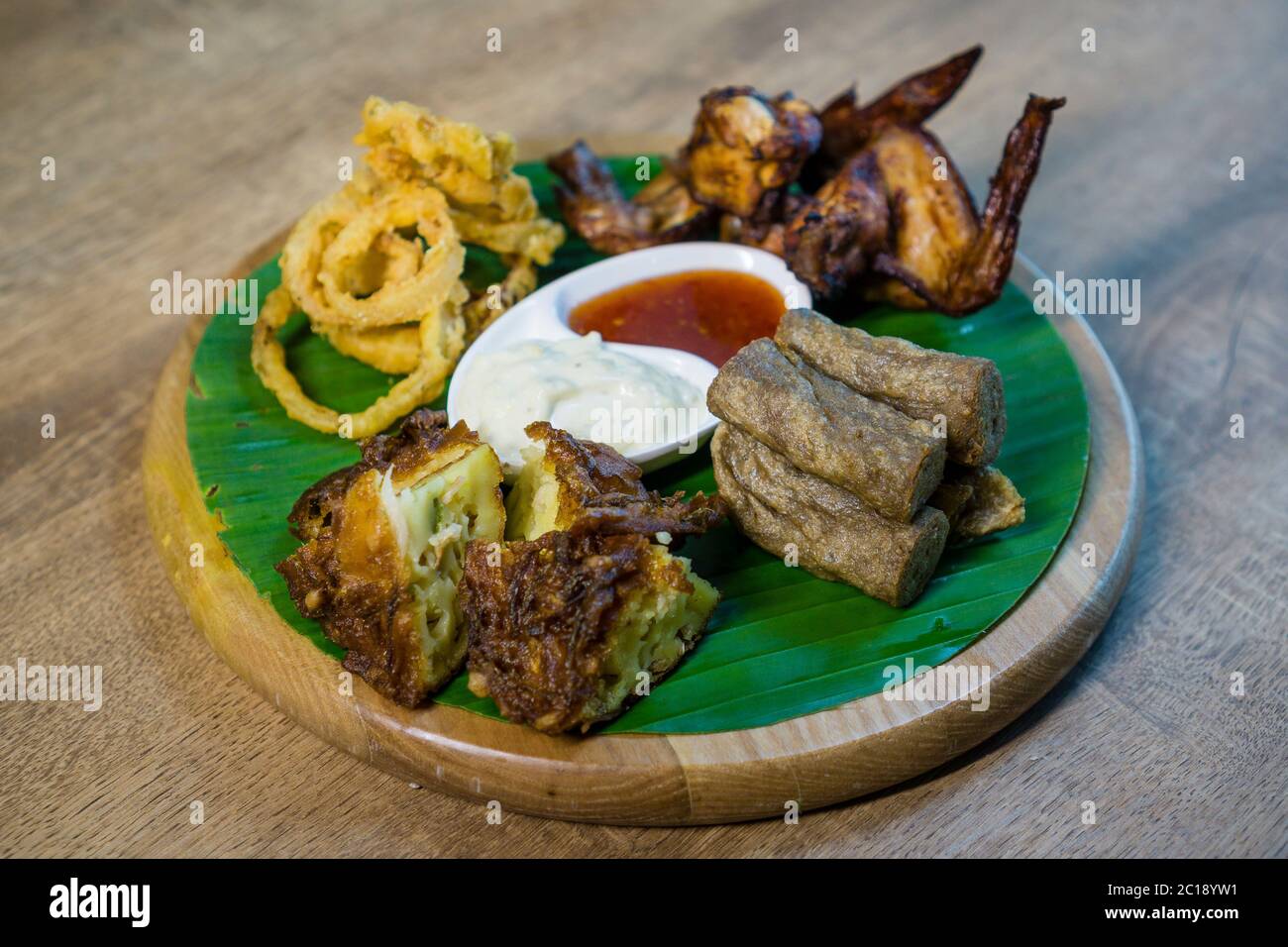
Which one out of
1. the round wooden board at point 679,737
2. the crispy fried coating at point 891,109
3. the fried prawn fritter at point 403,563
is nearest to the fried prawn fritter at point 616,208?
the crispy fried coating at point 891,109

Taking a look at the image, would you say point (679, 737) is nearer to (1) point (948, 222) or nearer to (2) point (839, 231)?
(2) point (839, 231)

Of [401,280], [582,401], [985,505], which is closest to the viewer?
Result: [985,505]

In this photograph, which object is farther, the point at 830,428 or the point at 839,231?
the point at 839,231

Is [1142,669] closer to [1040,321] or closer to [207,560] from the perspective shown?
[1040,321]

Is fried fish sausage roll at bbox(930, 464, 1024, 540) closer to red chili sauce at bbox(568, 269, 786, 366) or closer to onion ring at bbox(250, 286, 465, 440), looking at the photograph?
red chili sauce at bbox(568, 269, 786, 366)

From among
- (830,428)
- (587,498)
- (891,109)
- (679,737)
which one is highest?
(891,109)

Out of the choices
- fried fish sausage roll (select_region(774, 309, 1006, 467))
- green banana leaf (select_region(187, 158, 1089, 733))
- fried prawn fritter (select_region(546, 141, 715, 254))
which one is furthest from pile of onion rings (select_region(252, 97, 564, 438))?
fried fish sausage roll (select_region(774, 309, 1006, 467))

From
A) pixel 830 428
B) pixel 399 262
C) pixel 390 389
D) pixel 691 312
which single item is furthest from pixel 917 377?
pixel 399 262

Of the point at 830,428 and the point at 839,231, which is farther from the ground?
the point at 839,231
